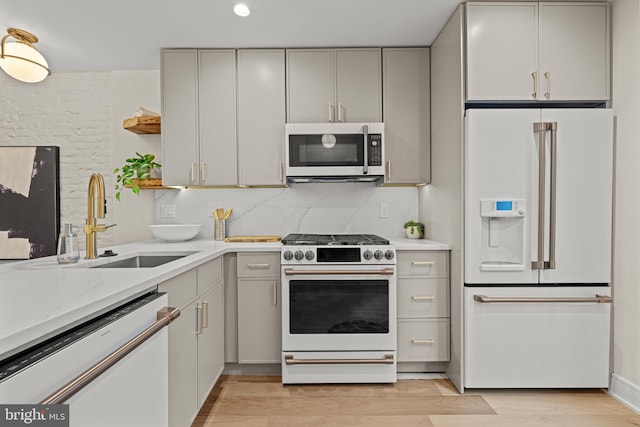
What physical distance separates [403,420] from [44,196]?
11.1 feet

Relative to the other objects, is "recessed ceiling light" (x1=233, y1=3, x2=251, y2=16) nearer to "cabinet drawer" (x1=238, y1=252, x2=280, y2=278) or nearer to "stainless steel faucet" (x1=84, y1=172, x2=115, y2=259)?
"stainless steel faucet" (x1=84, y1=172, x2=115, y2=259)

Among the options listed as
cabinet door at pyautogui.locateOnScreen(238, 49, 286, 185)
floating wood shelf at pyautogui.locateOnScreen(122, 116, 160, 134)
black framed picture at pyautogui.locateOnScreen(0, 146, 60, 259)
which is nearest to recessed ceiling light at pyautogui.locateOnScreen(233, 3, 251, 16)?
cabinet door at pyautogui.locateOnScreen(238, 49, 286, 185)

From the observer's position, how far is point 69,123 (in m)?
3.33

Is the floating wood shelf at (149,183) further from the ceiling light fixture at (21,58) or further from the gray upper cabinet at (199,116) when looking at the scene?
the ceiling light fixture at (21,58)

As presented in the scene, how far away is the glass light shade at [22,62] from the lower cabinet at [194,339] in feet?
4.78

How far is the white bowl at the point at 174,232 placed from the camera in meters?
2.97

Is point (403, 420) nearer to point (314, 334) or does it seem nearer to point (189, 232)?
point (314, 334)

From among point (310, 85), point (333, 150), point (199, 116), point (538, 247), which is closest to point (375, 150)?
point (333, 150)

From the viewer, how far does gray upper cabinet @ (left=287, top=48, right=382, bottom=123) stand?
9.56 ft

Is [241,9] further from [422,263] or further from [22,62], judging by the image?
[422,263]

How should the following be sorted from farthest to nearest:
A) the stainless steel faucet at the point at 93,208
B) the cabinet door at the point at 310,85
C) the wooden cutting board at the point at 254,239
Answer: the wooden cutting board at the point at 254,239 → the cabinet door at the point at 310,85 → the stainless steel faucet at the point at 93,208

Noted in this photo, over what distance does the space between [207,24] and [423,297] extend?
2371mm

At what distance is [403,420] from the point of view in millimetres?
2115

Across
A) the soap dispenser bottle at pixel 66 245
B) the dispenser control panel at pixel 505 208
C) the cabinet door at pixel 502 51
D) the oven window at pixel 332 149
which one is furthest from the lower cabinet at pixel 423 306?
the soap dispenser bottle at pixel 66 245
